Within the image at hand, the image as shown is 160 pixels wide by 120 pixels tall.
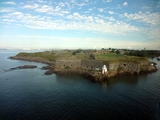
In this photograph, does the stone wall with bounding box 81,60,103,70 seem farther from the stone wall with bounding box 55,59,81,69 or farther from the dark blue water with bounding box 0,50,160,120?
the dark blue water with bounding box 0,50,160,120

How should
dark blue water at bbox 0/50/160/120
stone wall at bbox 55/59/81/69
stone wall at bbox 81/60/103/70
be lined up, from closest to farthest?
dark blue water at bbox 0/50/160/120, stone wall at bbox 81/60/103/70, stone wall at bbox 55/59/81/69

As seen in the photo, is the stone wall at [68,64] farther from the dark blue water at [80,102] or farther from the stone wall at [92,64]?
the dark blue water at [80,102]

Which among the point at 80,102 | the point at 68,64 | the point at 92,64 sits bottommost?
the point at 80,102

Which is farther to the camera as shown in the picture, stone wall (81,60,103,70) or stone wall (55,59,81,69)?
stone wall (55,59,81,69)

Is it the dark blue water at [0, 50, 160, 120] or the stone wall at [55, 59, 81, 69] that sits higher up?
the stone wall at [55, 59, 81, 69]

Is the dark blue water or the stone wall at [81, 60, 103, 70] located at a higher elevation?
the stone wall at [81, 60, 103, 70]

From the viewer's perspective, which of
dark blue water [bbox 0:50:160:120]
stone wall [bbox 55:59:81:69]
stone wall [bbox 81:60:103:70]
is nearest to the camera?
dark blue water [bbox 0:50:160:120]

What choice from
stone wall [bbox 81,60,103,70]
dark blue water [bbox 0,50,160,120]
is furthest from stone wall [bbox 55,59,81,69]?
dark blue water [bbox 0,50,160,120]

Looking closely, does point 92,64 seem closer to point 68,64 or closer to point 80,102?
point 68,64

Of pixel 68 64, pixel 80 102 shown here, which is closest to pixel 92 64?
pixel 68 64

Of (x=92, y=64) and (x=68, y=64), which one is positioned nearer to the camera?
(x=92, y=64)

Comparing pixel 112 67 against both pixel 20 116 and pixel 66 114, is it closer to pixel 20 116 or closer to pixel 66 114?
pixel 66 114

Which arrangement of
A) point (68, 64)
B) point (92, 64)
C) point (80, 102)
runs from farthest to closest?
point (68, 64)
point (92, 64)
point (80, 102)
